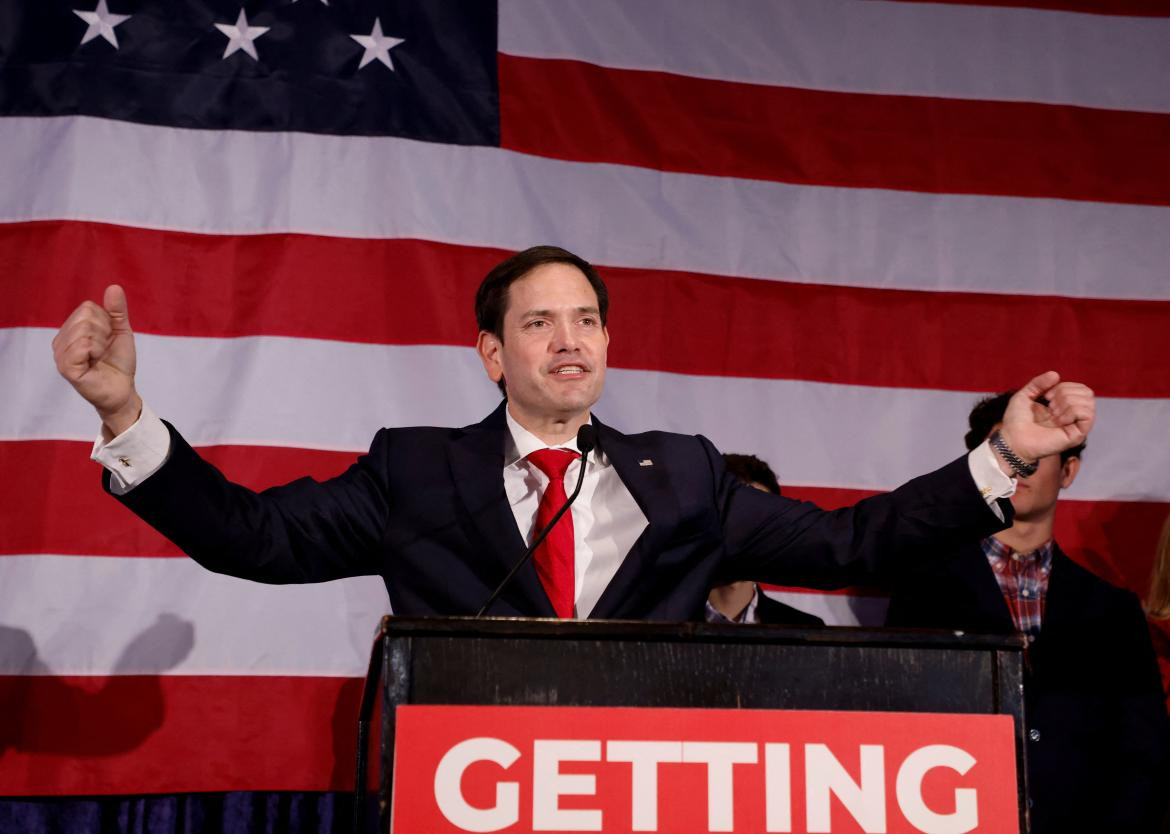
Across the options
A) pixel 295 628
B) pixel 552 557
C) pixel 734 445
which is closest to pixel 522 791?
pixel 552 557

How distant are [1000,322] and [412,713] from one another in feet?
7.97

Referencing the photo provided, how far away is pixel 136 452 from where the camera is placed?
1494mm

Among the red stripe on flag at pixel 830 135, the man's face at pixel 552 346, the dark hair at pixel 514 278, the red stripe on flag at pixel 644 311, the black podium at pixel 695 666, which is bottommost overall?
the black podium at pixel 695 666

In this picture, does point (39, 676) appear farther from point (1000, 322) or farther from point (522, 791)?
point (1000, 322)

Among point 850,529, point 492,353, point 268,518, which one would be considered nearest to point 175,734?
point 268,518

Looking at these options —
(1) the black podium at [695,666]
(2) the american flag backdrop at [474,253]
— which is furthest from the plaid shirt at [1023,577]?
(1) the black podium at [695,666]

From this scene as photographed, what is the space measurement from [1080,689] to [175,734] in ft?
6.37

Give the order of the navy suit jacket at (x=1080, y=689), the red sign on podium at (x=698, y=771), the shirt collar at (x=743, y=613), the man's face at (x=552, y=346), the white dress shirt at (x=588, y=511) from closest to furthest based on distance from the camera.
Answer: the red sign on podium at (x=698, y=771), the white dress shirt at (x=588, y=511), the man's face at (x=552, y=346), the navy suit jacket at (x=1080, y=689), the shirt collar at (x=743, y=613)

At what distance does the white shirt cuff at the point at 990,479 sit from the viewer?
1.62m

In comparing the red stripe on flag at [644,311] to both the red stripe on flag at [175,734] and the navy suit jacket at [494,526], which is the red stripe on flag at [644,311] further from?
the navy suit jacket at [494,526]

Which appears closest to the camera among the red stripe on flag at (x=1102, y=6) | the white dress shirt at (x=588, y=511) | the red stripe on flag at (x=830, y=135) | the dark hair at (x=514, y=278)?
the white dress shirt at (x=588, y=511)

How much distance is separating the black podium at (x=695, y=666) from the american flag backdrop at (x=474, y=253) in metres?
1.64

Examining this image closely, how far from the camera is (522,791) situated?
1.02 meters

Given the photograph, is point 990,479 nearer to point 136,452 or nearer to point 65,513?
point 136,452
